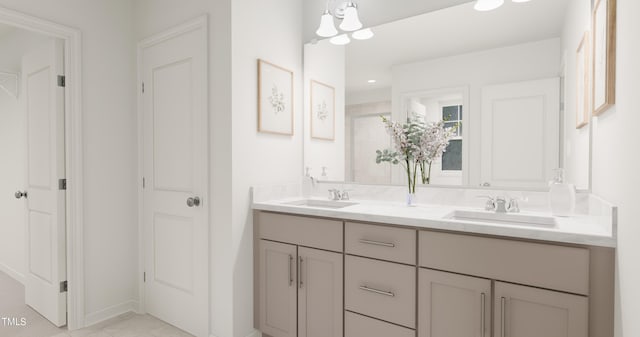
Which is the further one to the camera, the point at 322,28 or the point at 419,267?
the point at 322,28

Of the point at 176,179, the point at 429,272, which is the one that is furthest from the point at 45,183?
the point at 429,272

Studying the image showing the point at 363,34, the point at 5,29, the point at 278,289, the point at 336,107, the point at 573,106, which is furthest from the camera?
the point at 5,29

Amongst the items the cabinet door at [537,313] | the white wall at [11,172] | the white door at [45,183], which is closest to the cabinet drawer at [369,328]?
the cabinet door at [537,313]

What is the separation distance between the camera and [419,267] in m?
1.57

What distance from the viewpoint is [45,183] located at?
2449mm

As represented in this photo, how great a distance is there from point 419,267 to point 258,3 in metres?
1.85

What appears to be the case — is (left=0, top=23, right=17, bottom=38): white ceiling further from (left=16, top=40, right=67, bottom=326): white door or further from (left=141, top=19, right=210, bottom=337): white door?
(left=141, top=19, right=210, bottom=337): white door

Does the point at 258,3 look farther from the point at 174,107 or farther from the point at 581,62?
the point at 581,62

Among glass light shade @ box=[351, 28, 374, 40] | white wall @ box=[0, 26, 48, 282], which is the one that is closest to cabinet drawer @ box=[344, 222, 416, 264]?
glass light shade @ box=[351, 28, 374, 40]

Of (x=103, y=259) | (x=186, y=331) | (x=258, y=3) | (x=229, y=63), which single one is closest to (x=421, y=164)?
(x=229, y=63)

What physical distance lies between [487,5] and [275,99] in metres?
1.37

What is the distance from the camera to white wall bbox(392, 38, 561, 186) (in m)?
1.72

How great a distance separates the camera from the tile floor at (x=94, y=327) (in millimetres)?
2281

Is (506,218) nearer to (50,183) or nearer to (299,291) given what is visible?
(299,291)
